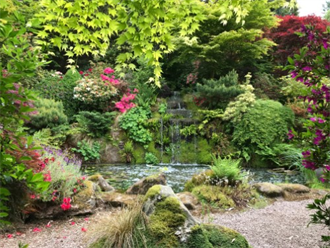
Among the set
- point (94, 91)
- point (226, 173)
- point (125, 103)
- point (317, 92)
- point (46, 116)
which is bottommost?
point (226, 173)

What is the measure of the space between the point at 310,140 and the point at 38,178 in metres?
2.01

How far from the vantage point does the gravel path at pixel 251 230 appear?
2.85 metres

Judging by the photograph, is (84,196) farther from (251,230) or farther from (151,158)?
(151,158)

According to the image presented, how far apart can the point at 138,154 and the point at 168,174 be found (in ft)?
7.15

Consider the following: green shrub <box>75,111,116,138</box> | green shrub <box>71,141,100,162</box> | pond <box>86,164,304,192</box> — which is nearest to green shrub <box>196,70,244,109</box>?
pond <box>86,164,304,192</box>

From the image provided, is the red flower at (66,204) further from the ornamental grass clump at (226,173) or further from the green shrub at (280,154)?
the green shrub at (280,154)

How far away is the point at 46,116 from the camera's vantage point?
823 centimetres

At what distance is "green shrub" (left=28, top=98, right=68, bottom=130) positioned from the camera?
814cm

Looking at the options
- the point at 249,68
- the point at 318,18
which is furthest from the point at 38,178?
the point at 318,18

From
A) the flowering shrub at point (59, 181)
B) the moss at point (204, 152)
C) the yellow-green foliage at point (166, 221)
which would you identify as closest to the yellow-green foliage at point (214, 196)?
the flowering shrub at point (59, 181)

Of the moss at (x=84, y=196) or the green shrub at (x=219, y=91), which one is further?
the green shrub at (x=219, y=91)

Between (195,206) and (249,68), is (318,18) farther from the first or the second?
(195,206)

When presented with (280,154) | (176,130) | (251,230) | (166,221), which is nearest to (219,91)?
(176,130)

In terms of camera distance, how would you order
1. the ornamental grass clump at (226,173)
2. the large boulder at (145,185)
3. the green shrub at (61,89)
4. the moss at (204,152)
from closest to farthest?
the large boulder at (145,185), the ornamental grass clump at (226,173), the moss at (204,152), the green shrub at (61,89)
